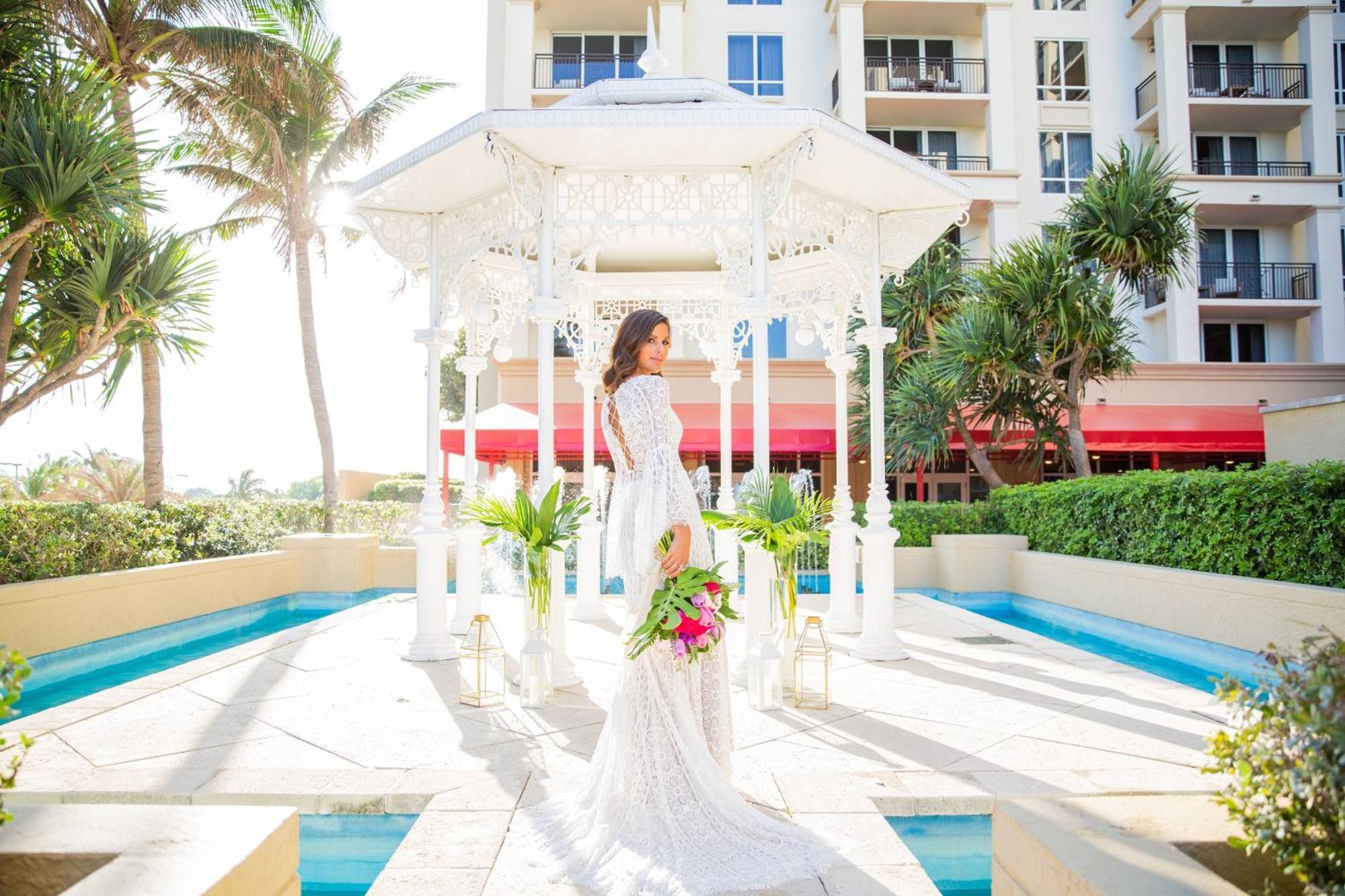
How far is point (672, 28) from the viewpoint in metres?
19.1

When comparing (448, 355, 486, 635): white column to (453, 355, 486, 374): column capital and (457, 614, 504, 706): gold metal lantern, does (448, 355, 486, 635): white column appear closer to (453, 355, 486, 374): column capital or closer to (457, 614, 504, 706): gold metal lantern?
(453, 355, 486, 374): column capital

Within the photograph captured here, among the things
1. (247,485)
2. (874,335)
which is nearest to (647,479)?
(874,335)

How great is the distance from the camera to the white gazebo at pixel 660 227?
5629mm

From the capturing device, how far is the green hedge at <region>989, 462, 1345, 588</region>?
6.45 meters

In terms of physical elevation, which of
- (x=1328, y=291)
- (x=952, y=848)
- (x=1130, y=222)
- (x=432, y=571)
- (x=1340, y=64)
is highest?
(x=1340, y=64)

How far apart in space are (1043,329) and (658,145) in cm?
844

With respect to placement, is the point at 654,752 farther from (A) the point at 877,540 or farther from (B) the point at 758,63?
(B) the point at 758,63

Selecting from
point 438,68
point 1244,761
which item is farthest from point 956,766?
point 438,68

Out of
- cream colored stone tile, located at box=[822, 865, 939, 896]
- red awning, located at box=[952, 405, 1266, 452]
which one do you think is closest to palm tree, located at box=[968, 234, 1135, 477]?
red awning, located at box=[952, 405, 1266, 452]

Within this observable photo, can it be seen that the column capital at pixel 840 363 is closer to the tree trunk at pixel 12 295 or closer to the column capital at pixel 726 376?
the column capital at pixel 726 376

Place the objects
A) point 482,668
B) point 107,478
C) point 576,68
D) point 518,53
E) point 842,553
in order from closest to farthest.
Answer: point 482,668, point 842,553, point 518,53, point 576,68, point 107,478

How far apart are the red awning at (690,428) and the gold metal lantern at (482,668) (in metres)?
8.51

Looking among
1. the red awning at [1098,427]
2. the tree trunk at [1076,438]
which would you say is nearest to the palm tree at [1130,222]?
the tree trunk at [1076,438]

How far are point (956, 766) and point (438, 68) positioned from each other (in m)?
14.8
